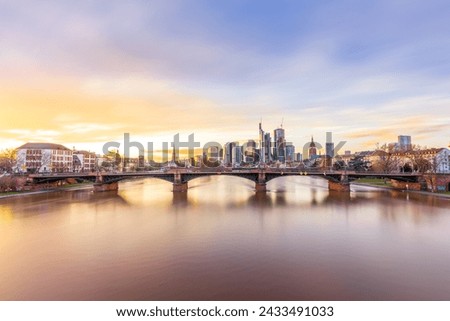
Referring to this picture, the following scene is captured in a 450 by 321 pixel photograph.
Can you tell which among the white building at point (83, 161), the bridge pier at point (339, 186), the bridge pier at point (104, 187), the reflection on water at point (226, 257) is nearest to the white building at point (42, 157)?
the white building at point (83, 161)

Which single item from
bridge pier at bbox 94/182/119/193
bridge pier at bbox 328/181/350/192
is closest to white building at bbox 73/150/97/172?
bridge pier at bbox 94/182/119/193

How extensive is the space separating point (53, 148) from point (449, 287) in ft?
416

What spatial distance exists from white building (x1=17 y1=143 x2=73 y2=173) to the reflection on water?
257 ft

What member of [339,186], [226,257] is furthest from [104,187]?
[339,186]

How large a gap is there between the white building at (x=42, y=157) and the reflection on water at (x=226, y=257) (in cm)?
7826

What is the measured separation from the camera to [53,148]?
107188mm

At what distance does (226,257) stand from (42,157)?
110031 mm

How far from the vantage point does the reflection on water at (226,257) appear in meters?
12.7

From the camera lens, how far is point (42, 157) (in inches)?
3942

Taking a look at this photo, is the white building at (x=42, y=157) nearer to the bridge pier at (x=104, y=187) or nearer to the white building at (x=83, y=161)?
the white building at (x=83, y=161)

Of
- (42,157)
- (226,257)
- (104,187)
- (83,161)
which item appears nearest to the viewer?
(226,257)

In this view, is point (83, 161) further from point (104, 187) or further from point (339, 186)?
point (339, 186)

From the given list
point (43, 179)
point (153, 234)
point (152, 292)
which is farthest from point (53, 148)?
point (152, 292)
